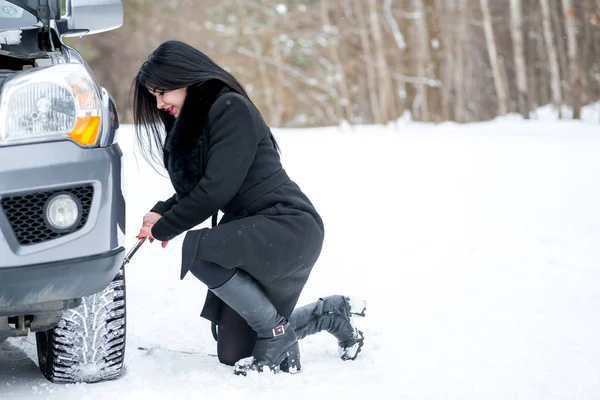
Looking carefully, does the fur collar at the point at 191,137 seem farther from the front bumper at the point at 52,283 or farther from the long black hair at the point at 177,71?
the front bumper at the point at 52,283

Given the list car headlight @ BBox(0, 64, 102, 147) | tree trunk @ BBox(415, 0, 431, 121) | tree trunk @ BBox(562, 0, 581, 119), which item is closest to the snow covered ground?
car headlight @ BBox(0, 64, 102, 147)

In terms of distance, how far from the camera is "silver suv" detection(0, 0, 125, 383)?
240 cm

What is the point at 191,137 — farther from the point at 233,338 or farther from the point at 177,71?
the point at 233,338

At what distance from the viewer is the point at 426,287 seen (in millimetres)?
4887

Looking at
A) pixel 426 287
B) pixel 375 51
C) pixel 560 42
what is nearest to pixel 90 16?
pixel 426 287

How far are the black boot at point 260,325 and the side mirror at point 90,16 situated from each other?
1081mm

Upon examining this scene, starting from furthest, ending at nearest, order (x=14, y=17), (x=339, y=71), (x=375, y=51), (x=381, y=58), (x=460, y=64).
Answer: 1. (x=460, y=64)
2. (x=339, y=71)
3. (x=375, y=51)
4. (x=381, y=58)
5. (x=14, y=17)

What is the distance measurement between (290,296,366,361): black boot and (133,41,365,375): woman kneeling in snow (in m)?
0.16

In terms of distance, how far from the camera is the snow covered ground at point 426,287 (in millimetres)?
3111

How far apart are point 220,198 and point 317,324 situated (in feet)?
2.64

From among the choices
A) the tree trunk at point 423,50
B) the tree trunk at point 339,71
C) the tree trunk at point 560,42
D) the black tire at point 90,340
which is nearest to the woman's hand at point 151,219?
the black tire at point 90,340

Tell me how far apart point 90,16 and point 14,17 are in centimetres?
35

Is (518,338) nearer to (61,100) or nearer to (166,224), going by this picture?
(166,224)

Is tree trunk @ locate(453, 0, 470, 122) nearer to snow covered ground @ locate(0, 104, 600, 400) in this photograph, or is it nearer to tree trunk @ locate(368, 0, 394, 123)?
tree trunk @ locate(368, 0, 394, 123)
